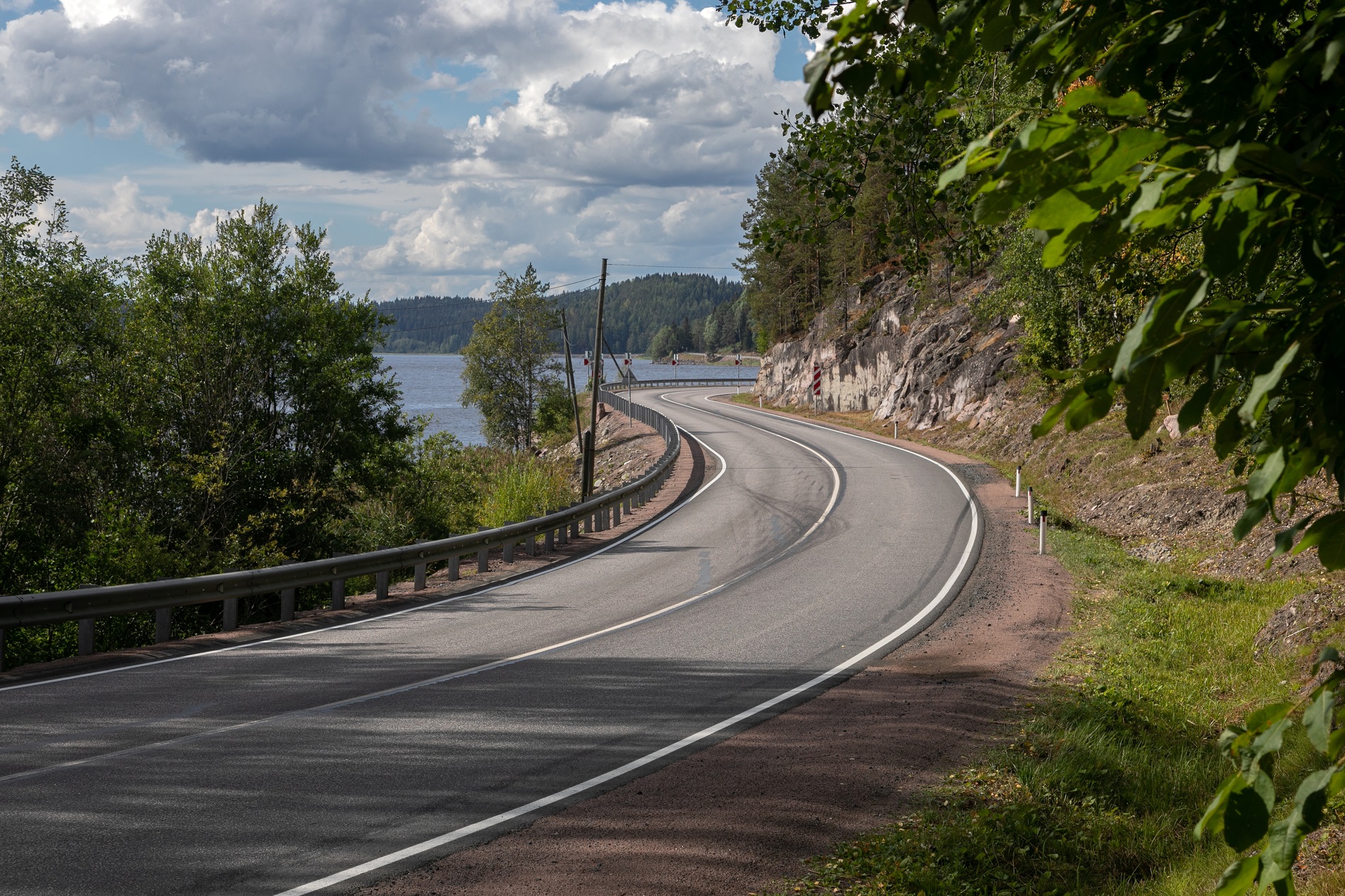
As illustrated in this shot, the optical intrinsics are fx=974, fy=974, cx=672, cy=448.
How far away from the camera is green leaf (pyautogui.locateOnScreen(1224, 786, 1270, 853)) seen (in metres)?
1.70

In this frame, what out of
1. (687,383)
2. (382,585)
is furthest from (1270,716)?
(687,383)

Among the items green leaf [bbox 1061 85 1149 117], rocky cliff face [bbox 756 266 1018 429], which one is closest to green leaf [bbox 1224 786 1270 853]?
green leaf [bbox 1061 85 1149 117]

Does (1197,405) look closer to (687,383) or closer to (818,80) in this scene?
(818,80)

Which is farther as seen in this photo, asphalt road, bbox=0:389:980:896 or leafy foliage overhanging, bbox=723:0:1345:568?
asphalt road, bbox=0:389:980:896

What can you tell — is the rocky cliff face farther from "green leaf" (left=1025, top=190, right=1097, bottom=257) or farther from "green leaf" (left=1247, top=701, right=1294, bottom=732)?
"green leaf" (left=1025, top=190, right=1097, bottom=257)

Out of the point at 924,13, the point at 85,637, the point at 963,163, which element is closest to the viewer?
the point at 963,163

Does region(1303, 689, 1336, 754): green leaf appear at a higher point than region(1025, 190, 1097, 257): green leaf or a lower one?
lower

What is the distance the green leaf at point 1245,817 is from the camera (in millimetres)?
1701

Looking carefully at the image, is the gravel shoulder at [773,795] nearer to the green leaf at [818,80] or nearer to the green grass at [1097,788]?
the green grass at [1097,788]

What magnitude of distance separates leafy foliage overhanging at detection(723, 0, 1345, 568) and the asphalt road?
5.54 metres

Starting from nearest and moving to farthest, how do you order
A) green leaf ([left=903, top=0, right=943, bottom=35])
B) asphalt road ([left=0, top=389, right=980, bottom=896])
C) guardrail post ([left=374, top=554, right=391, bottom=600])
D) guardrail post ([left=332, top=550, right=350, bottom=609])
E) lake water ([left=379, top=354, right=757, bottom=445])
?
green leaf ([left=903, top=0, right=943, bottom=35]), asphalt road ([left=0, top=389, right=980, bottom=896]), guardrail post ([left=332, top=550, right=350, bottom=609]), guardrail post ([left=374, top=554, right=391, bottom=600]), lake water ([left=379, top=354, right=757, bottom=445])

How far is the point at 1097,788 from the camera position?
7.35 m

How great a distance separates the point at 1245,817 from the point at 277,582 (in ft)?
45.2

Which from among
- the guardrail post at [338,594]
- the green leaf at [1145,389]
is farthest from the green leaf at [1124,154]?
the guardrail post at [338,594]
